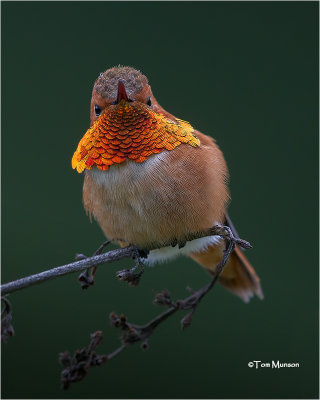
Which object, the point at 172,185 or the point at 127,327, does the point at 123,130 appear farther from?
the point at 127,327

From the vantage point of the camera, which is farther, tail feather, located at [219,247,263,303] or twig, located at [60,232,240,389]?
tail feather, located at [219,247,263,303]

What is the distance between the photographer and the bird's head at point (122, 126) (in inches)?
84.7

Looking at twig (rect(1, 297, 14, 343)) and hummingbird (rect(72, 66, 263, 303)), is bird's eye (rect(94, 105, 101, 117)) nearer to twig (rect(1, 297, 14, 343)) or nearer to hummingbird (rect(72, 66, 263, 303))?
hummingbird (rect(72, 66, 263, 303))

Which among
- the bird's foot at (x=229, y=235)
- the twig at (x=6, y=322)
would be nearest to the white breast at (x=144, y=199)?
the bird's foot at (x=229, y=235)

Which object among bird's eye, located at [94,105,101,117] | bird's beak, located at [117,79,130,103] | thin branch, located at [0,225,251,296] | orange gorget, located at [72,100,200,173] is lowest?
thin branch, located at [0,225,251,296]

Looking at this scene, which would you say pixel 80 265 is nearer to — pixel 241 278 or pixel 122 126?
pixel 122 126

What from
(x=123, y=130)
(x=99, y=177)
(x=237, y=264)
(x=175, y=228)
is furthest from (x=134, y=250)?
(x=237, y=264)

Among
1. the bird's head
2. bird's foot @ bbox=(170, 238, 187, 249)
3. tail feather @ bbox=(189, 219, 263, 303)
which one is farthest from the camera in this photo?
tail feather @ bbox=(189, 219, 263, 303)

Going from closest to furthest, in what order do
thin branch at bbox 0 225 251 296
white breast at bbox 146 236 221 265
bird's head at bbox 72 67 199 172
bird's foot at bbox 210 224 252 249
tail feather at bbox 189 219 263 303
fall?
thin branch at bbox 0 225 251 296
bird's foot at bbox 210 224 252 249
bird's head at bbox 72 67 199 172
white breast at bbox 146 236 221 265
tail feather at bbox 189 219 263 303

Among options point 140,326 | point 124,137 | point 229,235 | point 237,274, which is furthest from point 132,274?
point 237,274

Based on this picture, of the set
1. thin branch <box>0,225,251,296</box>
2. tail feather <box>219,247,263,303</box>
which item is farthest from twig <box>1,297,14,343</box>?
tail feather <box>219,247,263,303</box>

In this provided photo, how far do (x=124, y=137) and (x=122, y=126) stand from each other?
0.04 metres

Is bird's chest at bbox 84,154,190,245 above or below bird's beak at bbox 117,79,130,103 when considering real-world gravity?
below

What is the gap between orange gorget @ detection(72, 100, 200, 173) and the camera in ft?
7.09
